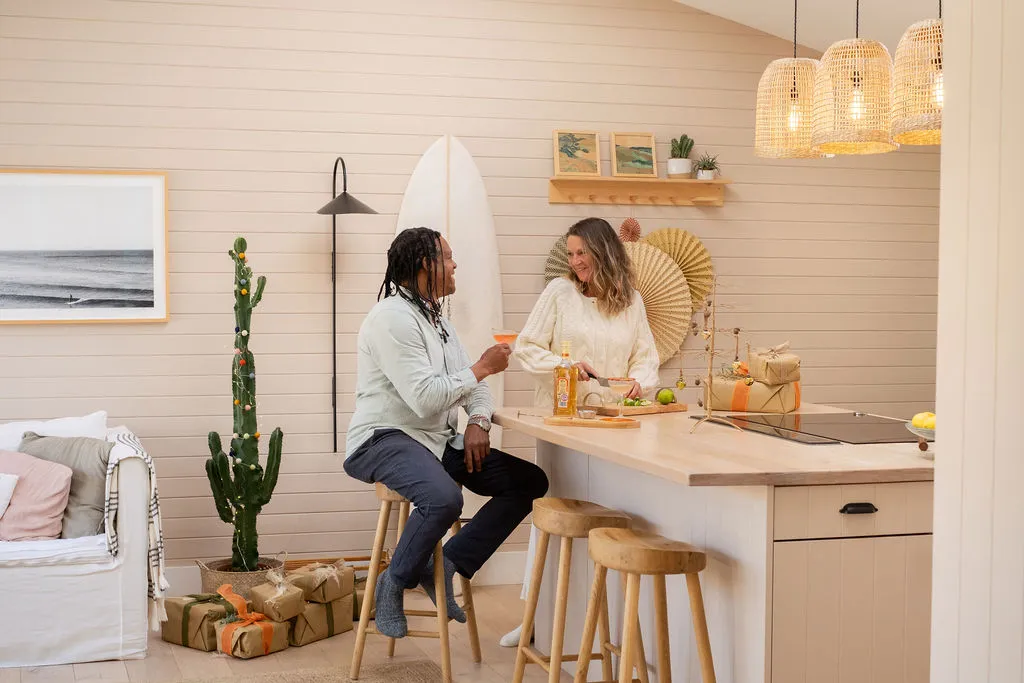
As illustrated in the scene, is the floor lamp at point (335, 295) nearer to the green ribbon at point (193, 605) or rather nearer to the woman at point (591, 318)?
the green ribbon at point (193, 605)

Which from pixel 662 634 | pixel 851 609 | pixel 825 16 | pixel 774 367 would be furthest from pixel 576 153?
pixel 851 609

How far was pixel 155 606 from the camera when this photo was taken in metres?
3.82

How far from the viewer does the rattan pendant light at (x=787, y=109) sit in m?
Answer: 3.26

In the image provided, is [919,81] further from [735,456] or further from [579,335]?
[579,335]

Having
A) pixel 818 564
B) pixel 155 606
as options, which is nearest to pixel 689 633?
pixel 818 564

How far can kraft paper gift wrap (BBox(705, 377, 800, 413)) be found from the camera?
346 centimetres

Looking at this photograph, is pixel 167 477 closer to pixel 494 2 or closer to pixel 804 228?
pixel 494 2

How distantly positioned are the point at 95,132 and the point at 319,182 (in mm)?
938

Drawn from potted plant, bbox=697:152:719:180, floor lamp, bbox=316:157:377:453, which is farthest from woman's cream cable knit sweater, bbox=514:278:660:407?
potted plant, bbox=697:152:719:180

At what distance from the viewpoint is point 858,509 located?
7.68ft

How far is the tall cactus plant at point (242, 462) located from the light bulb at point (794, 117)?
2.06m

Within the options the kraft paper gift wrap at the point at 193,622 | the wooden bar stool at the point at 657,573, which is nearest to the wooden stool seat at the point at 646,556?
the wooden bar stool at the point at 657,573

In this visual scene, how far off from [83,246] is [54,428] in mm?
819

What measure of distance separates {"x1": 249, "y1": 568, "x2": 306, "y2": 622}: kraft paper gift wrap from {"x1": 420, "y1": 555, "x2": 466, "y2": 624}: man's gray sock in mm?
604
